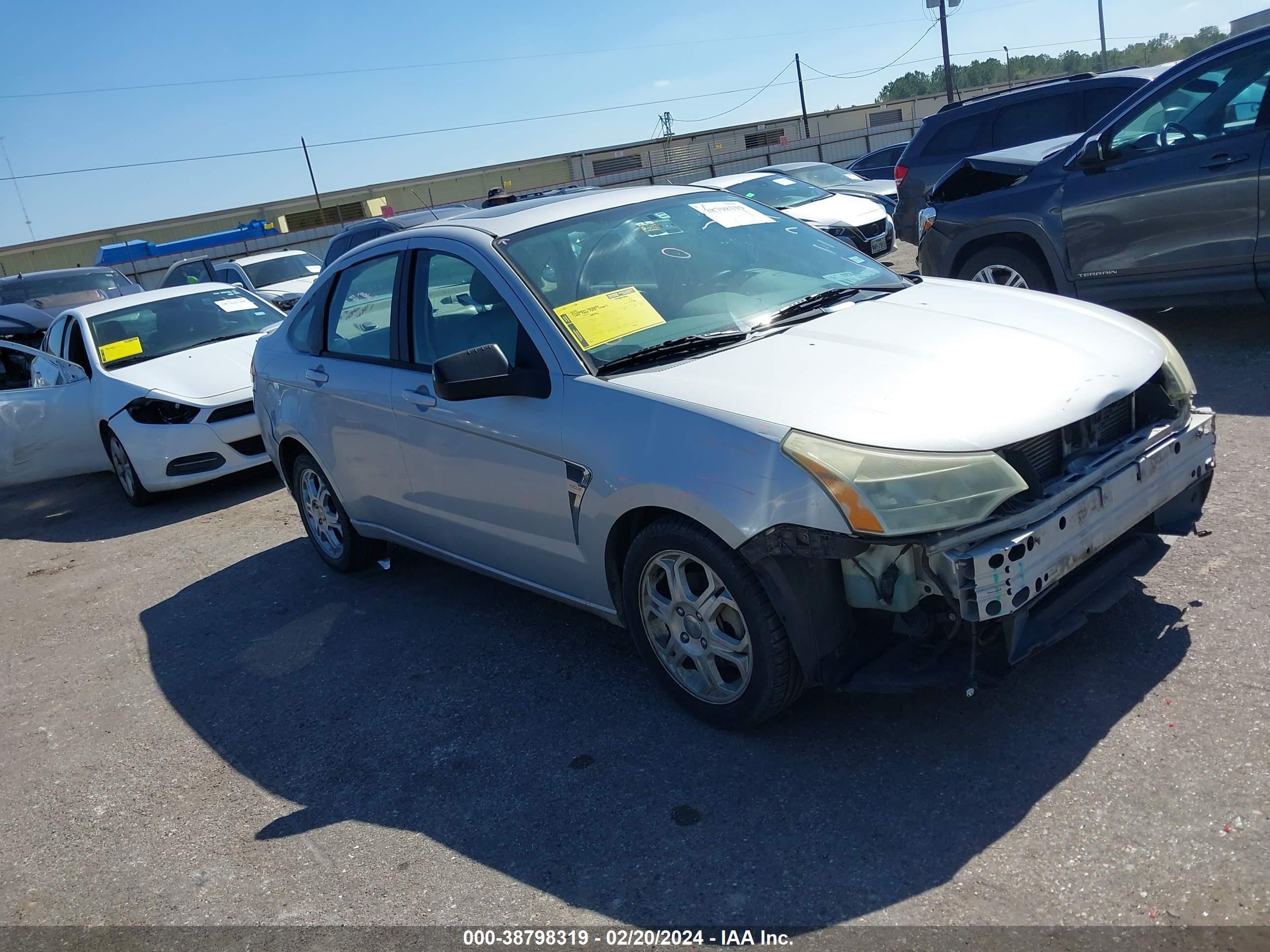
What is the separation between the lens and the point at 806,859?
289 cm

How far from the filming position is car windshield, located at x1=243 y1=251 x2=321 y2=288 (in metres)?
16.6

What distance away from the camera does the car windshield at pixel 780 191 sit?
14.2 meters

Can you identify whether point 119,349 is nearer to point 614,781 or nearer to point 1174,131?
point 614,781

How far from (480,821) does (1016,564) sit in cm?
181

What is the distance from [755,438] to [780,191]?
12287 millimetres

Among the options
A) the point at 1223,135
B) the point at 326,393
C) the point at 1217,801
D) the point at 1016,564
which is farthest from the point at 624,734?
the point at 1223,135

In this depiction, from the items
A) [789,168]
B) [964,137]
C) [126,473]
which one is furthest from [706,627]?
[789,168]

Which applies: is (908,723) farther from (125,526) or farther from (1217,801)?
(125,526)

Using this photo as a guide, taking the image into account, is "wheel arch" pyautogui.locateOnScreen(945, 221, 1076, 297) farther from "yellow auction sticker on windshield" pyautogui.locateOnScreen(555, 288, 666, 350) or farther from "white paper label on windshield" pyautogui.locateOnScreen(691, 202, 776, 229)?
"yellow auction sticker on windshield" pyautogui.locateOnScreen(555, 288, 666, 350)

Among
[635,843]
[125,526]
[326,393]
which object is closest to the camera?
[635,843]

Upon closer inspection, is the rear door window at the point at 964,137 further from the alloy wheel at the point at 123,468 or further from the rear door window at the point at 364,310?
the alloy wheel at the point at 123,468

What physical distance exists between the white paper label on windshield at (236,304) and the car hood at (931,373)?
724 centimetres

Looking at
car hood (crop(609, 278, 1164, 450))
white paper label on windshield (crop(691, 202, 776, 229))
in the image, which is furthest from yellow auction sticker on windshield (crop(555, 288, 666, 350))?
white paper label on windshield (crop(691, 202, 776, 229))

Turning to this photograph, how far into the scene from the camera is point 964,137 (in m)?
11.2
